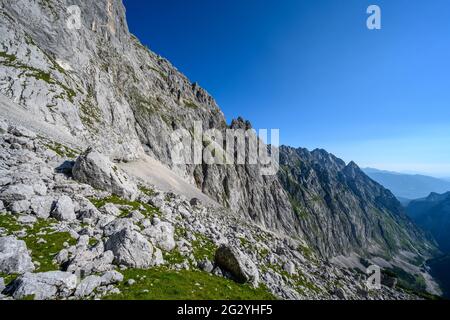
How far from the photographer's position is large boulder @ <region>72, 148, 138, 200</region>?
84.9 ft

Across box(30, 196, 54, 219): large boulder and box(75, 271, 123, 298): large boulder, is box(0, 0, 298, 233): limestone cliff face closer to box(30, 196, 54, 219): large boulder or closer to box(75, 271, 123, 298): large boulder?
box(30, 196, 54, 219): large boulder

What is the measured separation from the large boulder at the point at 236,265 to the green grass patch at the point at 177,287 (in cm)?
138

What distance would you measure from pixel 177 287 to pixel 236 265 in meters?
8.11

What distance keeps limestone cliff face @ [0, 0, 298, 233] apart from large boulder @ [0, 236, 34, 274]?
141ft

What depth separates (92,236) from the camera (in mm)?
17188

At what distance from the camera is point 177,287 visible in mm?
14898

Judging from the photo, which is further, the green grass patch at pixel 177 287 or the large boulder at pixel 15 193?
the large boulder at pixel 15 193

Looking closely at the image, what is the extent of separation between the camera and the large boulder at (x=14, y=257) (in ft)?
40.6

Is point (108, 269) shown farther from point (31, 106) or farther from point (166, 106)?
point (166, 106)

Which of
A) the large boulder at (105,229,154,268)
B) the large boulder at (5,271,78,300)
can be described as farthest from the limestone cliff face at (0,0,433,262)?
the large boulder at (5,271,78,300)

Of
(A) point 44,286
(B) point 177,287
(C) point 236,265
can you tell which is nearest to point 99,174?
(A) point 44,286

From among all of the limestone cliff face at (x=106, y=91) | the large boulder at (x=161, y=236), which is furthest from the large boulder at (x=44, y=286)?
the limestone cliff face at (x=106, y=91)

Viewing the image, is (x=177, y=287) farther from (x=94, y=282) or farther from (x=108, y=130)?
(x=108, y=130)

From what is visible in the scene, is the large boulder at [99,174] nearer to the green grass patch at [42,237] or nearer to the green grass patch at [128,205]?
the green grass patch at [128,205]
